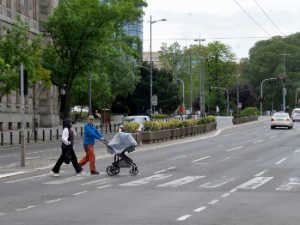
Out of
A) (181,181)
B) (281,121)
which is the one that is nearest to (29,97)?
(281,121)

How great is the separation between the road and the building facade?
954 inches

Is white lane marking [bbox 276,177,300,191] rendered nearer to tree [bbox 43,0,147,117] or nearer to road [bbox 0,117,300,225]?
road [bbox 0,117,300,225]

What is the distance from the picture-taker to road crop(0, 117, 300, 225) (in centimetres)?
880

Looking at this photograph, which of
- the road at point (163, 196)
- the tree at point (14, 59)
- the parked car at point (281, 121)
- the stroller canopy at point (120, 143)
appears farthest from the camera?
the parked car at point (281, 121)

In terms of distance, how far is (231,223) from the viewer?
828 centimetres

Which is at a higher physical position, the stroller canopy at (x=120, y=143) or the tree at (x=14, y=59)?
the tree at (x=14, y=59)

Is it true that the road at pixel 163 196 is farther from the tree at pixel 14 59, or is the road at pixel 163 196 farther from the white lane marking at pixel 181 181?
the tree at pixel 14 59

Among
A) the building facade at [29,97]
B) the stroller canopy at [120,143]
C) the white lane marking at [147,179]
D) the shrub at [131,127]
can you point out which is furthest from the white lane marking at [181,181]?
the building facade at [29,97]

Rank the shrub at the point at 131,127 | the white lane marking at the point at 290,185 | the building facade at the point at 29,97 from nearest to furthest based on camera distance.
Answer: the white lane marking at the point at 290,185 → the shrub at the point at 131,127 → the building facade at the point at 29,97

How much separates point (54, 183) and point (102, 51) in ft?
83.2

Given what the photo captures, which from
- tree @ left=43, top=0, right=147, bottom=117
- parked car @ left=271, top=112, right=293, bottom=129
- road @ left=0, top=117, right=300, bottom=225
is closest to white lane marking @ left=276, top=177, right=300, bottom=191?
road @ left=0, top=117, right=300, bottom=225

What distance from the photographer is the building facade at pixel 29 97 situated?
44.4 m

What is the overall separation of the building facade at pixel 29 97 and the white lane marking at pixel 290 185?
2727 centimetres

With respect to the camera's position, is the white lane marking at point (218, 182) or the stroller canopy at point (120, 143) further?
the stroller canopy at point (120, 143)
